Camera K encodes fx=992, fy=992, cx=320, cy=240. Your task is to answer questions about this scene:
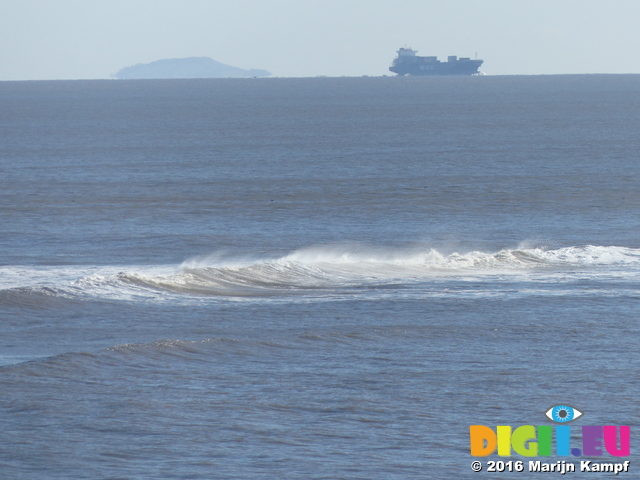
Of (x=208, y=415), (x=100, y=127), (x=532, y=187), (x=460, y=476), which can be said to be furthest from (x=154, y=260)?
(x=100, y=127)

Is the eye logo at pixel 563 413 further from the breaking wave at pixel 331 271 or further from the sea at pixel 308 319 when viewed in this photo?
the breaking wave at pixel 331 271

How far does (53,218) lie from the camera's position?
4553 cm

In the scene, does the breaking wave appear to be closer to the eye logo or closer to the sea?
the sea

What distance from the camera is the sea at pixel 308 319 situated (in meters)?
16.2

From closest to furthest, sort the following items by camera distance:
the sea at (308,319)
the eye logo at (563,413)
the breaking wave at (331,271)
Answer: the sea at (308,319) → the eye logo at (563,413) → the breaking wave at (331,271)

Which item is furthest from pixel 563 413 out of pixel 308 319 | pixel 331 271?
pixel 331 271

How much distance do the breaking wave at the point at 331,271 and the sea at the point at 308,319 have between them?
0.14 metres

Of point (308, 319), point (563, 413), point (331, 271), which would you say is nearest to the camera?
point (563, 413)

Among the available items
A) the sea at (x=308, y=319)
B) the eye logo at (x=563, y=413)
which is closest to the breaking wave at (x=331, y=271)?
the sea at (x=308, y=319)

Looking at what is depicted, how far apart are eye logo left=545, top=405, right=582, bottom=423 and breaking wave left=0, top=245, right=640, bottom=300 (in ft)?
40.7

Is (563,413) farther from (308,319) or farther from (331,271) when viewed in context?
(331,271)

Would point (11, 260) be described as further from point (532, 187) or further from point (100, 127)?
point (100, 127)

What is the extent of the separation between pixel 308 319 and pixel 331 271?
767 centimetres

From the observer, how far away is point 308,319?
82.1 feet
